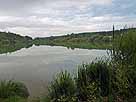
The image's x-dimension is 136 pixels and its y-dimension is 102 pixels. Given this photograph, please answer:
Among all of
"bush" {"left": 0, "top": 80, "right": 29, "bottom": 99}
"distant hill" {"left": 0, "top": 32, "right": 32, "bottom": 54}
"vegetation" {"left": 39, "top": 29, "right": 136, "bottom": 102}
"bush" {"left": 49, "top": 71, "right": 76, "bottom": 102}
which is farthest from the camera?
"distant hill" {"left": 0, "top": 32, "right": 32, "bottom": 54}

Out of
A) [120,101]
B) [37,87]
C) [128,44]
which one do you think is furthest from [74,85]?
[37,87]

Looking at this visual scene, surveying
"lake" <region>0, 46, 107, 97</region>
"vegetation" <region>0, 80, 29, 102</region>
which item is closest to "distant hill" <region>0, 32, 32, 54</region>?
"lake" <region>0, 46, 107, 97</region>

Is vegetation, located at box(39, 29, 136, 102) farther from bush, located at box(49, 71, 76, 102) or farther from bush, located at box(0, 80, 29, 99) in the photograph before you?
bush, located at box(0, 80, 29, 99)

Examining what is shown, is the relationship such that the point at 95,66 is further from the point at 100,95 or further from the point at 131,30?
the point at 131,30

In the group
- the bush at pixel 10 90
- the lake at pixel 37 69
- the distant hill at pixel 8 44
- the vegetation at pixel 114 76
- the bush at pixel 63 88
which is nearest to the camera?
the vegetation at pixel 114 76

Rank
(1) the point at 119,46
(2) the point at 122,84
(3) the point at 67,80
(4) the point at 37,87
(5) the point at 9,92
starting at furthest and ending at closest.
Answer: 1. (4) the point at 37,87
2. (5) the point at 9,92
3. (3) the point at 67,80
4. (1) the point at 119,46
5. (2) the point at 122,84

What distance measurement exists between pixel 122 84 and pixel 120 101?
0.77 meters

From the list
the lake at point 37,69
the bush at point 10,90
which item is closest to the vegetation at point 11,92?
the bush at point 10,90

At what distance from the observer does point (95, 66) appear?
481 inches

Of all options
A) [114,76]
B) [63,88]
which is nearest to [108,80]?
[114,76]

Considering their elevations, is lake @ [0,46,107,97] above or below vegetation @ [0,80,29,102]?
below

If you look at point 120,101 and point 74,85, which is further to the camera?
point 74,85

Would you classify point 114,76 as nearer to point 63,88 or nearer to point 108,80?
point 108,80

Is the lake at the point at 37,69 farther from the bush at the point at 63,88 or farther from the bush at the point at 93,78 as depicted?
the bush at the point at 93,78
